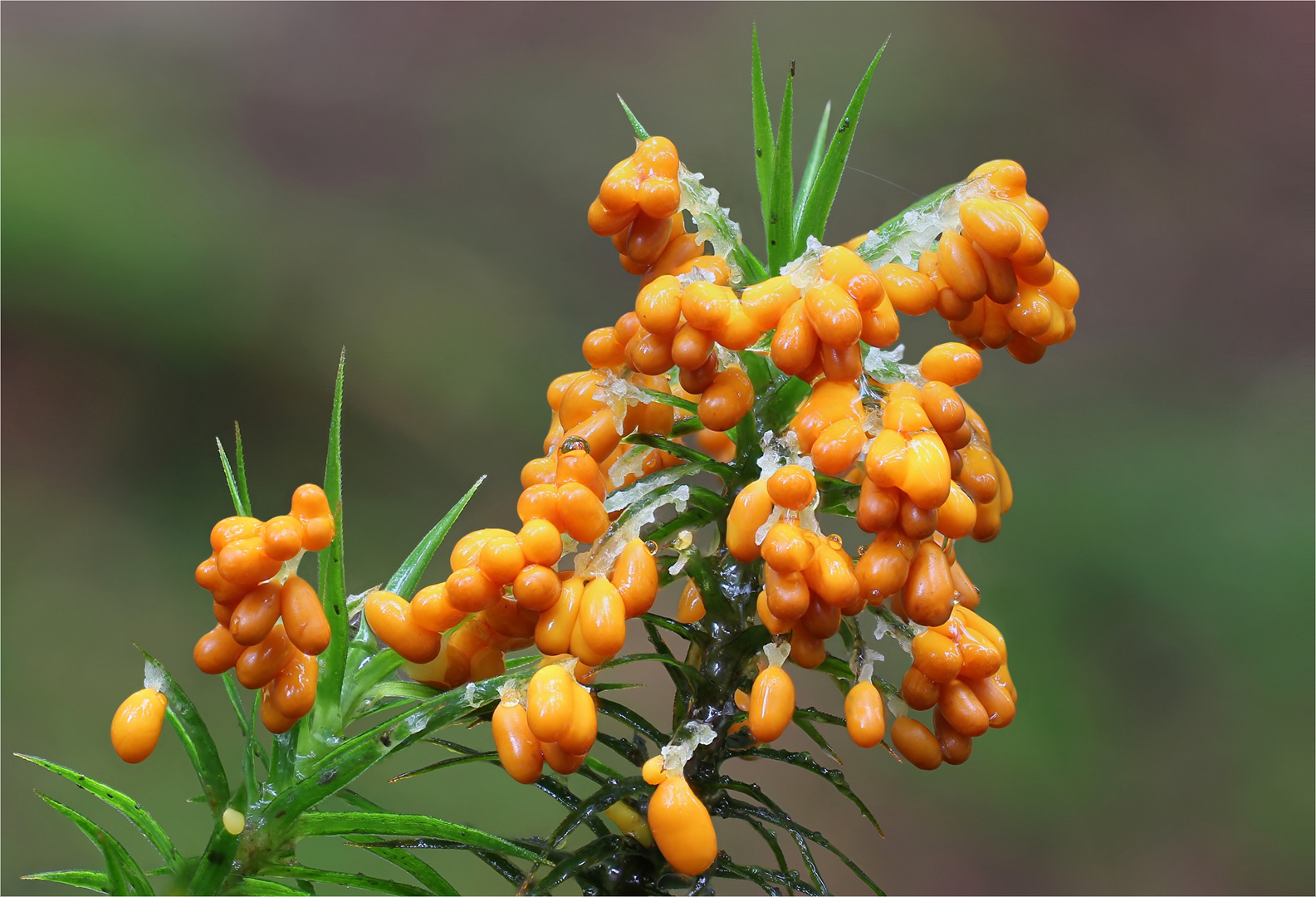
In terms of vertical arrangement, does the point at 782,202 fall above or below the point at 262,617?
above

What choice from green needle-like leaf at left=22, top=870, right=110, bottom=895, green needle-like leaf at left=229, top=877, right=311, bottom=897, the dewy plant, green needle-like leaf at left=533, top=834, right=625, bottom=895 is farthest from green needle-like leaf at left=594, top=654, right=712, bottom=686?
green needle-like leaf at left=22, top=870, right=110, bottom=895

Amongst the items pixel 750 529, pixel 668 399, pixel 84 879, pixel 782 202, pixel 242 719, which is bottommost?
pixel 84 879

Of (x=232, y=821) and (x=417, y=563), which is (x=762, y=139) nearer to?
(x=417, y=563)

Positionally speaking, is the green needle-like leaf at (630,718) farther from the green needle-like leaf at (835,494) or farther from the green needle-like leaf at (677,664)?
the green needle-like leaf at (835,494)

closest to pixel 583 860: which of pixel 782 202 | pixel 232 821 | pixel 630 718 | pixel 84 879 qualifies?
pixel 630 718

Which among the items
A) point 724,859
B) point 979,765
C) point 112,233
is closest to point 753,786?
point 724,859

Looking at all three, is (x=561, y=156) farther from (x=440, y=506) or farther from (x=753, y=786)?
(x=753, y=786)
